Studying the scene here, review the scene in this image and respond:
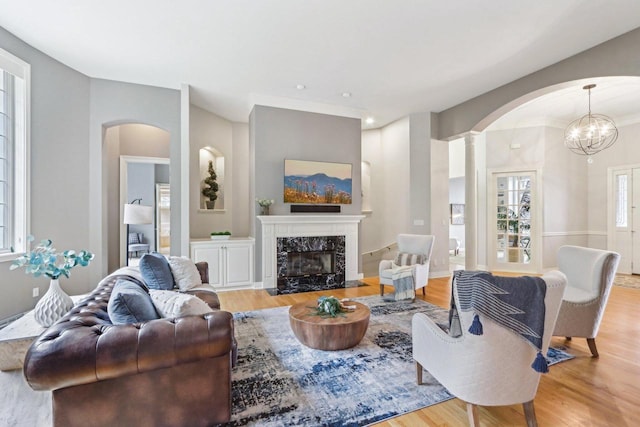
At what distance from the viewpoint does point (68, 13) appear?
121 inches

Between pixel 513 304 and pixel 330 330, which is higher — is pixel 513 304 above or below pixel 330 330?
above

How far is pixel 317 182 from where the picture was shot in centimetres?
562

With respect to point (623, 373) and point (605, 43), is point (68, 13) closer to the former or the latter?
point (605, 43)

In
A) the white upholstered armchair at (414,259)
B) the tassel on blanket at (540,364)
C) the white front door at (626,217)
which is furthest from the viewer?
the white front door at (626,217)

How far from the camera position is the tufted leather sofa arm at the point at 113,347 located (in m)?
1.42

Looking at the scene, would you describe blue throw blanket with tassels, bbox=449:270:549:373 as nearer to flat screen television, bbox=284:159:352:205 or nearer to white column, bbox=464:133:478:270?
flat screen television, bbox=284:159:352:205

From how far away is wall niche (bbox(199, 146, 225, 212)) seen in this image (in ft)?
19.8

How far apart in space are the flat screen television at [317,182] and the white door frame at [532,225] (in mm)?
3562

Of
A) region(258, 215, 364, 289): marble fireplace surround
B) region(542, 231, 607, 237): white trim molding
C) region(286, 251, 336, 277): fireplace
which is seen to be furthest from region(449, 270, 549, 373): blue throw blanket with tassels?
region(542, 231, 607, 237): white trim molding

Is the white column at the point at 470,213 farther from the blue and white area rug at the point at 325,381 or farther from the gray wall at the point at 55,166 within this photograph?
the gray wall at the point at 55,166

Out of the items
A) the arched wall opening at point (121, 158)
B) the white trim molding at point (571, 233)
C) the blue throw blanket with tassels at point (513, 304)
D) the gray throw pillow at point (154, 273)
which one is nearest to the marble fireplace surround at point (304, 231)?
the gray throw pillow at point (154, 273)

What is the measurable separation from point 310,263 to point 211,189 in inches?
99.1

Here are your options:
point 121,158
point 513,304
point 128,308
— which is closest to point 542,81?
point 513,304

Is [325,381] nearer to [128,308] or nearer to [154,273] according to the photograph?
[128,308]
